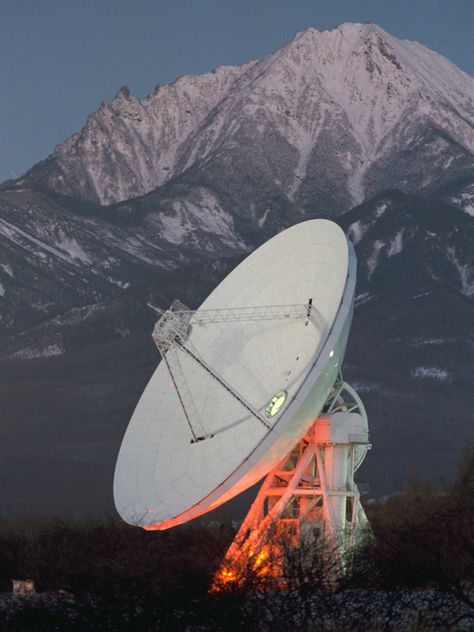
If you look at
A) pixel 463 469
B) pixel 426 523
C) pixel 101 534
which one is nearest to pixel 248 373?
pixel 426 523

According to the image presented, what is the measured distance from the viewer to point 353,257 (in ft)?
162

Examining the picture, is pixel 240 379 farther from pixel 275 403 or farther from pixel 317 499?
pixel 317 499

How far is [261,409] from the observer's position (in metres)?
49.4

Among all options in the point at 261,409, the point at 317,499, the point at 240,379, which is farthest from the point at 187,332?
the point at 317,499

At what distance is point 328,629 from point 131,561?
6006 millimetres

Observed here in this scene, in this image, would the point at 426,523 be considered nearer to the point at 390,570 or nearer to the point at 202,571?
the point at 390,570

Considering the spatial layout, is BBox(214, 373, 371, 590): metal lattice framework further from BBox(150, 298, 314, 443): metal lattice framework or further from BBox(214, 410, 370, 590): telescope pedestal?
BBox(150, 298, 314, 443): metal lattice framework

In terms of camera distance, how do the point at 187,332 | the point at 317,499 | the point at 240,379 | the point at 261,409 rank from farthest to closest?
1. the point at 187,332
2. the point at 240,379
3. the point at 317,499
4. the point at 261,409

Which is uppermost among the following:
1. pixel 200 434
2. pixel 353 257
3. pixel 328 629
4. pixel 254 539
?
pixel 353 257

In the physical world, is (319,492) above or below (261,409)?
below

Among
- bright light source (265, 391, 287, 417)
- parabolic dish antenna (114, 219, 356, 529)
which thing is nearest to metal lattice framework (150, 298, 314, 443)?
parabolic dish antenna (114, 219, 356, 529)

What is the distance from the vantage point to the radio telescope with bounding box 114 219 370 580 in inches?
1838

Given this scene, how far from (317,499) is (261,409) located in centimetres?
373

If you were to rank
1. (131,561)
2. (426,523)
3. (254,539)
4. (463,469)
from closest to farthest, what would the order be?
(131,561) < (254,539) < (426,523) < (463,469)
